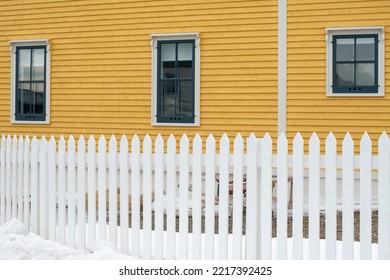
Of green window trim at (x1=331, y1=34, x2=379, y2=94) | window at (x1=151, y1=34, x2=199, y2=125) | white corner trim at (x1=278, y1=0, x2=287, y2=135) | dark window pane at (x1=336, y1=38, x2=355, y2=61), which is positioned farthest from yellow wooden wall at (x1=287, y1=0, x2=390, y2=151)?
window at (x1=151, y1=34, x2=199, y2=125)

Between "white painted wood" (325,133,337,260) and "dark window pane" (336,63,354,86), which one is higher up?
"dark window pane" (336,63,354,86)

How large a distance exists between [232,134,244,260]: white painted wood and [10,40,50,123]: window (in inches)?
382

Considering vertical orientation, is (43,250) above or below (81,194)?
below

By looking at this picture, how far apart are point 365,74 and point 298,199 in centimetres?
697

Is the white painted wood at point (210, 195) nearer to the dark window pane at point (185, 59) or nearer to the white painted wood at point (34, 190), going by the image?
the white painted wood at point (34, 190)

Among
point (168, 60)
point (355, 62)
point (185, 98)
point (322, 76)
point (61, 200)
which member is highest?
point (168, 60)

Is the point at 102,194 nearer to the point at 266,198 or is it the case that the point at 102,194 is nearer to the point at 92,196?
the point at 92,196

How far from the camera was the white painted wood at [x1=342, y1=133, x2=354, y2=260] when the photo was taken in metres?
5.49

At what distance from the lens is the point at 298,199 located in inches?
223

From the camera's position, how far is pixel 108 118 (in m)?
13.7

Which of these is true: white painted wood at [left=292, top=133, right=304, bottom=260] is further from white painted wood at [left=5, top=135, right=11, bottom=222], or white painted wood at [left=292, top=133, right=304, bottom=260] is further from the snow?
white painted wood at [left=5, top=135, right=11, bottom=222]

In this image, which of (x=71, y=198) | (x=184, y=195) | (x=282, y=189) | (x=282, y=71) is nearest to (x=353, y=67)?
(x=282, y=71)

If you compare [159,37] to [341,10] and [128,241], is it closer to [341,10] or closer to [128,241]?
[341,10]

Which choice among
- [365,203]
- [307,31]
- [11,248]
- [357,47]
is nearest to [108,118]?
[307,31]
